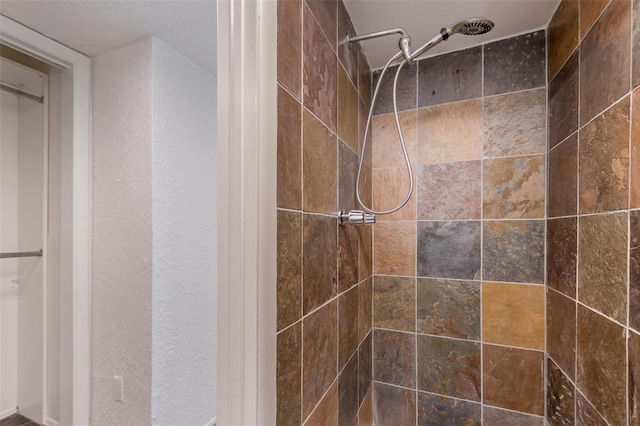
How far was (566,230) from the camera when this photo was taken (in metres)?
1.06

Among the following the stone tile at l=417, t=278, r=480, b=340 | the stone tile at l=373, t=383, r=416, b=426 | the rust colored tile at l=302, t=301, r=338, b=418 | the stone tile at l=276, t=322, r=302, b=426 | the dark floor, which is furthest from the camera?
the dark floor

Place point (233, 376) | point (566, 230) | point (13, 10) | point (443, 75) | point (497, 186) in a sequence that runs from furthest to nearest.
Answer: point (443, 75)
point (497, 186)
point (13, 10)
point (566, 230)
point (233, 376)

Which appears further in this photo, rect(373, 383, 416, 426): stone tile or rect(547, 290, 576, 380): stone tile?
rect(373, 383, 416, 426): stone tile

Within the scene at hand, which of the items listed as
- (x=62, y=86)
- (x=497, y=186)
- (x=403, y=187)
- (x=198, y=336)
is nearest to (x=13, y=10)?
(x=62, y=86)

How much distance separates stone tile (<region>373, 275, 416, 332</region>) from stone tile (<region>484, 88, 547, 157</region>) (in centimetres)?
76

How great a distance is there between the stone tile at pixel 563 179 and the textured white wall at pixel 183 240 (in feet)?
5.61

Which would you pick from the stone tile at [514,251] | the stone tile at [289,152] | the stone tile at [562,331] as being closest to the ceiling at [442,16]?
the stone tile at [289,152]

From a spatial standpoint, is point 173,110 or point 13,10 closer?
point 13,10

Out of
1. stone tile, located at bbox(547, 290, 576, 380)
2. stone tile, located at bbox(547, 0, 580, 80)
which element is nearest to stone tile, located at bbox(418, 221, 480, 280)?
stone tile, located at bbox(547, 290, 576, 380)

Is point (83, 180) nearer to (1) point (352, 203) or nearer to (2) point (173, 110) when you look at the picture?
(2) point (173, 110)

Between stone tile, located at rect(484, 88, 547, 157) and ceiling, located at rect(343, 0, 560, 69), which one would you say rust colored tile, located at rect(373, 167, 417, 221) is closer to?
stone tile, located at rect(484, 88, 547, 157)

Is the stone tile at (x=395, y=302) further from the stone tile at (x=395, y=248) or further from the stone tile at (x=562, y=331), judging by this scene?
the stone tile at (x=562, y=331)

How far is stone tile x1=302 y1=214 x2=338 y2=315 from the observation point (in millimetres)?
807

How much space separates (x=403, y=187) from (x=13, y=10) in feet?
6.19
